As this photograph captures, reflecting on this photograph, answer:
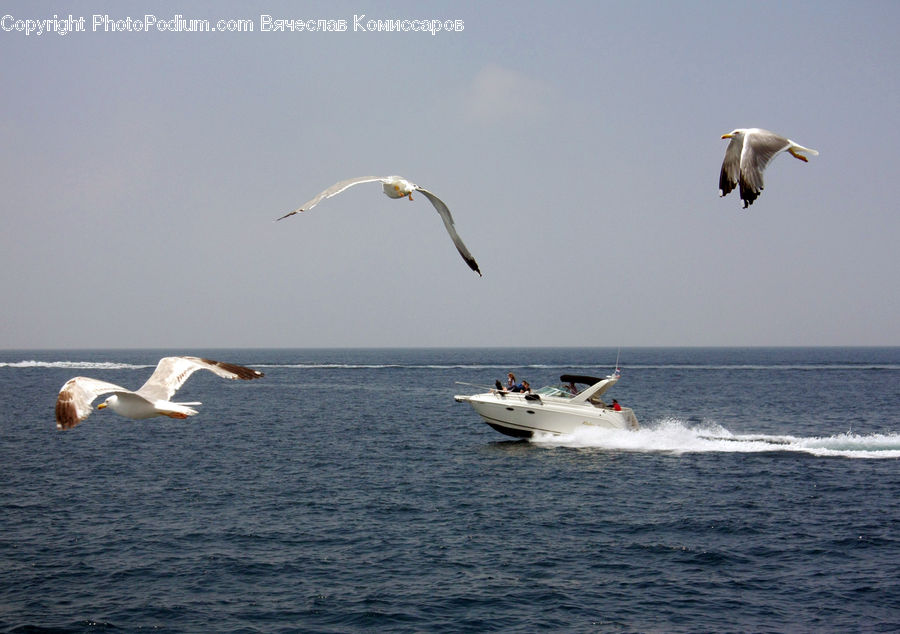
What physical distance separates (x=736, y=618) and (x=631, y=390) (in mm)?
75218

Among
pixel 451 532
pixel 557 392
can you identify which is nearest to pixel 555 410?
pixel 557 392

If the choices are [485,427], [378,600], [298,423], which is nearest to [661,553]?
[378,600]

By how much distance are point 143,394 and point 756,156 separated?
33.5ft

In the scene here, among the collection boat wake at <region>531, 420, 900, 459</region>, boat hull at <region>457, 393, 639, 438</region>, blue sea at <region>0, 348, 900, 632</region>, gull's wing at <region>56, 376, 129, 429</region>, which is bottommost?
blue sea at <region>0, 348, 900, 632</region>

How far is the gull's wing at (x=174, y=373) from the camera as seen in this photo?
12.1 m

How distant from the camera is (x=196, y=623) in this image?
53.9 ft

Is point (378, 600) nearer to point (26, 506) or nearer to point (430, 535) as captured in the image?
point (430, 535)

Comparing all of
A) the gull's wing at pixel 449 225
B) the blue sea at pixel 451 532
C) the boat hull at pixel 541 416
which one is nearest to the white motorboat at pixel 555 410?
the boat hull at pixel 541 416

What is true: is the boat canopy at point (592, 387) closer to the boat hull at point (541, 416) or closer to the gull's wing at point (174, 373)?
→ the boat hull at point (541, 416)

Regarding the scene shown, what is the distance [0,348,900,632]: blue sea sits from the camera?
17047 millimetres

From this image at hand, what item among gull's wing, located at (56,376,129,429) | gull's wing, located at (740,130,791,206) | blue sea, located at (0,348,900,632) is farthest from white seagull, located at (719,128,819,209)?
blue sea, located at (0,348,900,632)

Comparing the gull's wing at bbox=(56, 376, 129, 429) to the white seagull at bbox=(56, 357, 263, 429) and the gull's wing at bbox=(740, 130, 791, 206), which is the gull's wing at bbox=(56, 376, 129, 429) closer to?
the white seagull at bbox=(56, 357, 263, 429)

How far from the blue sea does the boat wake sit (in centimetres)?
18

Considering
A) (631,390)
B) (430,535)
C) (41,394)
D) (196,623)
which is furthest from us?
(631,390)
